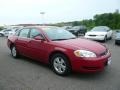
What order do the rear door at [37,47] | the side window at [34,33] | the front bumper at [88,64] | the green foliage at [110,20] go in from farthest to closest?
the green foliage at [110,20], the side window at [34,33], the rear door at [37,47], the front bumper at [88,64]

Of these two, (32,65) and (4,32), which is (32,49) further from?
(4,32)

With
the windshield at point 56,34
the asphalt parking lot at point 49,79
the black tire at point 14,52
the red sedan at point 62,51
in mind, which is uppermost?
the windshield at point 56,34

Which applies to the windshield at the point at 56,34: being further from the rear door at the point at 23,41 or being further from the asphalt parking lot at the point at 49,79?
the asphalt parking lot at the point at 49,79

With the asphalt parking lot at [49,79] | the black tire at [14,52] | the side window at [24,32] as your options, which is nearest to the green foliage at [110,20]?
the black tire at [14,52]

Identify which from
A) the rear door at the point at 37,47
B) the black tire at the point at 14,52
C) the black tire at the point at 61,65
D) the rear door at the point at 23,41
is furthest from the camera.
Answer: the black tire at the point at 14,52

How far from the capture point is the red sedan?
476 centimetres

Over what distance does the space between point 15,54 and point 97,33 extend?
334 inches

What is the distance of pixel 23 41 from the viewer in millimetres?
6754

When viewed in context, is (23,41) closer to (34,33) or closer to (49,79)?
(34,33)

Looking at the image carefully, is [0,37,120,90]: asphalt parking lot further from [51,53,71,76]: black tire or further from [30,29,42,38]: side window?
[30,29,42,38]: side window

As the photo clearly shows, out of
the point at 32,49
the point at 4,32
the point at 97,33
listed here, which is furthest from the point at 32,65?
the point at 4,32

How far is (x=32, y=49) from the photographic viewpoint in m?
6.19

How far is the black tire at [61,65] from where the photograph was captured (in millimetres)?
5027

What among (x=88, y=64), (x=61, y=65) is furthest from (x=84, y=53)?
(x=61, y=65)
